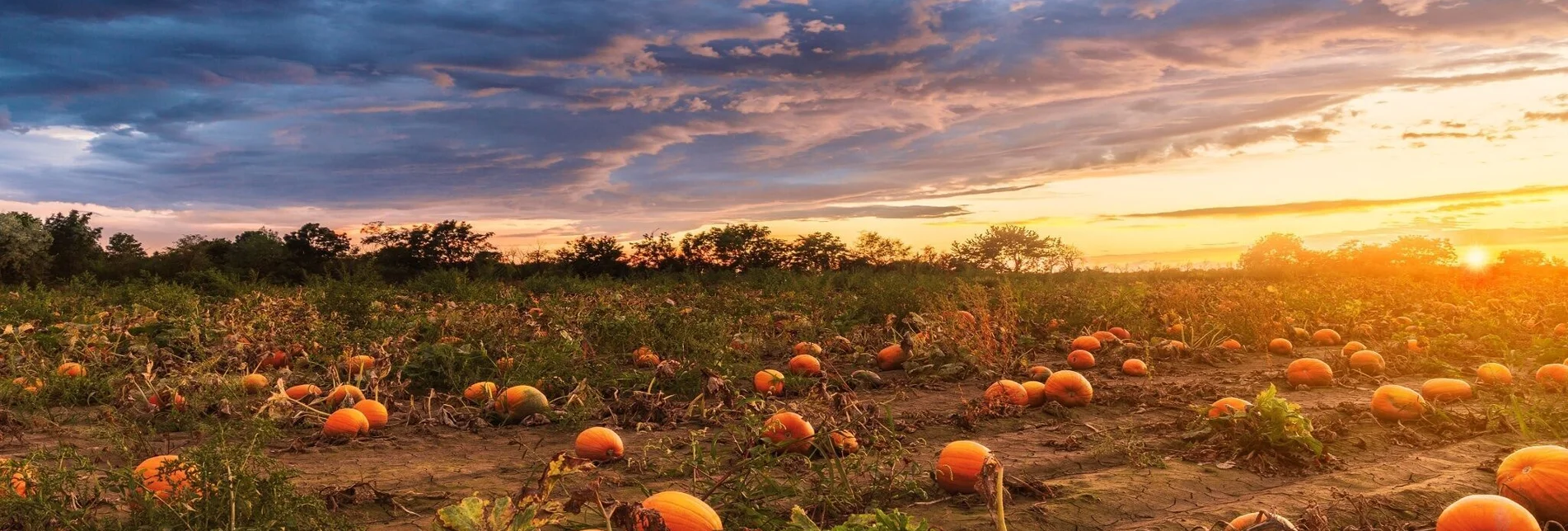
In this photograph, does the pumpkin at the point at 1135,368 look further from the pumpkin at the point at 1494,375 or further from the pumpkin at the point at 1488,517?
the pumpkin at the point at 1488,517

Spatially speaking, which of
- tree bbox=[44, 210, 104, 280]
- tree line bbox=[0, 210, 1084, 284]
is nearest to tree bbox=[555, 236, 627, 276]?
tree line bbox=[0, 210, 1084, 284]

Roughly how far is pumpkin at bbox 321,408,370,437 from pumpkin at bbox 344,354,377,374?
1422 mm

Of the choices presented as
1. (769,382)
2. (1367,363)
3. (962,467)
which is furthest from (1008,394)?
(1367,363)

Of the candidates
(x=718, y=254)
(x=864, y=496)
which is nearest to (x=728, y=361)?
(x=864, y=496)

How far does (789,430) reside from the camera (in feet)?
16.4

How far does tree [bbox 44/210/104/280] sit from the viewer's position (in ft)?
127

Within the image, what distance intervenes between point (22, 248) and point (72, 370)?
38.7m

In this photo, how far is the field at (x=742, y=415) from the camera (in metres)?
3.97

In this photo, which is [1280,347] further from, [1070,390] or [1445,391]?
[1070,390]

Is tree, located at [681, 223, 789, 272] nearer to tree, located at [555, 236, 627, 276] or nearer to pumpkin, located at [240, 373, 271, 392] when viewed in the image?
tree, located at [555, 236, 627, 276]

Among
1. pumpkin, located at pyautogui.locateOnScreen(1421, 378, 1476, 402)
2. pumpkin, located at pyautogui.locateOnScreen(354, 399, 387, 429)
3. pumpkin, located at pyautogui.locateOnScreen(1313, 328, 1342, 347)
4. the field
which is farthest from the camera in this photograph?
pumpkin, located at pyautogui.locateOnScreen(1313, 328, 1342, 347)

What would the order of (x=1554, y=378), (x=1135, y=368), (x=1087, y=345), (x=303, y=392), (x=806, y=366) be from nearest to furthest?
(x=303, y=392) < (x=1554, y=378) < (x=806, y=366) < (x=1135, y=368) < (x=1087, y=345)

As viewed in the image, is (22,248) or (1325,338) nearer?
(1325,338)

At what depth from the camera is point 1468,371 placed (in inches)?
360
